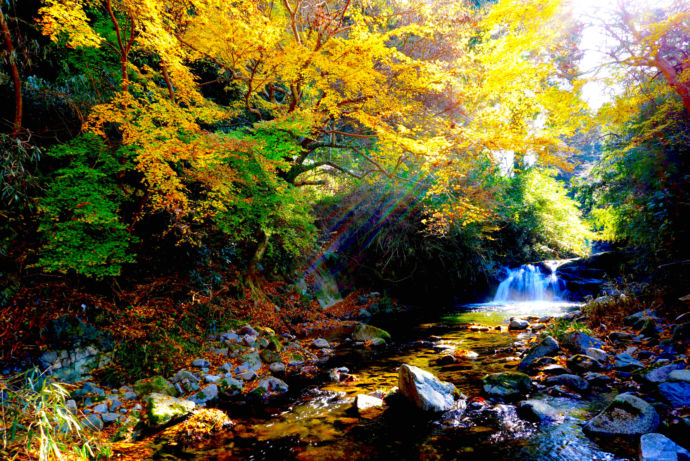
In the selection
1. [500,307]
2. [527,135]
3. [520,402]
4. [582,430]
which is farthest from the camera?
[500,307]

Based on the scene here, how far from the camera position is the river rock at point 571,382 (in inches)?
176

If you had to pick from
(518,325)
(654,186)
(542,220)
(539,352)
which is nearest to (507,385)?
(539,352)

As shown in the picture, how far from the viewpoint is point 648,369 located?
4.49 m

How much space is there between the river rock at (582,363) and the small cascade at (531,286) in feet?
35.6

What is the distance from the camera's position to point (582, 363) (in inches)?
202

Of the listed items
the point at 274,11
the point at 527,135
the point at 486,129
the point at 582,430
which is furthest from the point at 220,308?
the point at 274,11

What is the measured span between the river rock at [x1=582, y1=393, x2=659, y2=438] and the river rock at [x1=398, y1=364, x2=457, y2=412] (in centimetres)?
153

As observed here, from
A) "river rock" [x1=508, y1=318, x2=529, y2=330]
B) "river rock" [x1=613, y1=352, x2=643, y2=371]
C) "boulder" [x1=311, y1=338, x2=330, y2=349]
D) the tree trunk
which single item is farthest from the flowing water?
Answer: the tree trunk

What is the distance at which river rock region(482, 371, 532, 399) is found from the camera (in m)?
4.53

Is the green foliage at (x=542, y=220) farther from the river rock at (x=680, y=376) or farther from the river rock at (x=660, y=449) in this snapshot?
the river rock at (x=660, y=449)

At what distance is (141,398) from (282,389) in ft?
6.77

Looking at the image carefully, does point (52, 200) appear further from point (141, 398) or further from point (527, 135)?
point (527, 135)

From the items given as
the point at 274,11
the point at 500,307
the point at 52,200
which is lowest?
the point at 500,307

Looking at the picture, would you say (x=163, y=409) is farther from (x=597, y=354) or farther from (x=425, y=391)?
(x=597, y=354)
